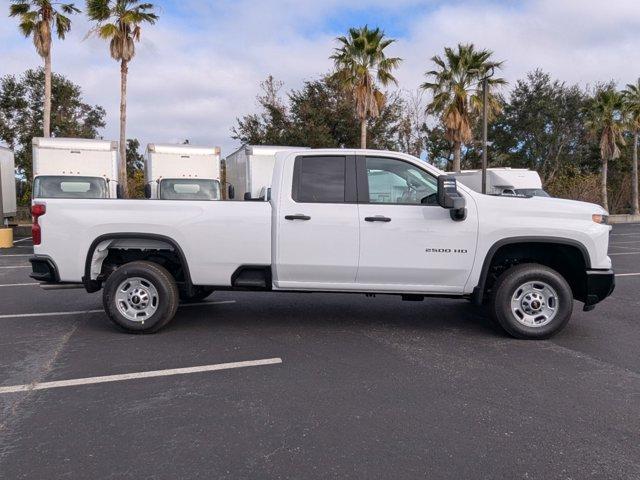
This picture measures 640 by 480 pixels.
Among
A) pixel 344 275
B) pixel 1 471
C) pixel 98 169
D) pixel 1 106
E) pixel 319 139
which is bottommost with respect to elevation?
pixel 1 471

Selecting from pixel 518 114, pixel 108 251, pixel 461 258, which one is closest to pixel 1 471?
pixel 108 251

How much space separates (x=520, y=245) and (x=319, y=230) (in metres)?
2.21

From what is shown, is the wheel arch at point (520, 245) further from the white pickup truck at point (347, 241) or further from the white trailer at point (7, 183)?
the white trailer at point (7, 183)

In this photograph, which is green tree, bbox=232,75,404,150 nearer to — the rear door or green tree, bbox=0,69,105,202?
green tree, bbox=0,69,105,202

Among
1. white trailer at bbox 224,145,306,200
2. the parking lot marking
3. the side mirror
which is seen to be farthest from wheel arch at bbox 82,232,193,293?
white trailer at bbox 224,145,306,200

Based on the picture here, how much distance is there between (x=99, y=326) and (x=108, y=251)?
3.00 feet

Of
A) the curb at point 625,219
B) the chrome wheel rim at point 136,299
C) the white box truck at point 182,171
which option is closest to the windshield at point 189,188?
the white box truck at point 182,171

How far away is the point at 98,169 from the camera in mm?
15094

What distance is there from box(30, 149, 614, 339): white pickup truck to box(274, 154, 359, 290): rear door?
0.01 metres

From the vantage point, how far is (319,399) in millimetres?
4102

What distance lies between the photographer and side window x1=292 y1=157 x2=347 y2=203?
5848 mm

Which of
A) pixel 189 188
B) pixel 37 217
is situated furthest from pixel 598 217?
pixel 189 188

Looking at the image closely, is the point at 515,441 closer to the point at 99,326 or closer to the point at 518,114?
the point at 99,326

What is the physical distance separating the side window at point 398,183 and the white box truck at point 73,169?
10.3 meters
